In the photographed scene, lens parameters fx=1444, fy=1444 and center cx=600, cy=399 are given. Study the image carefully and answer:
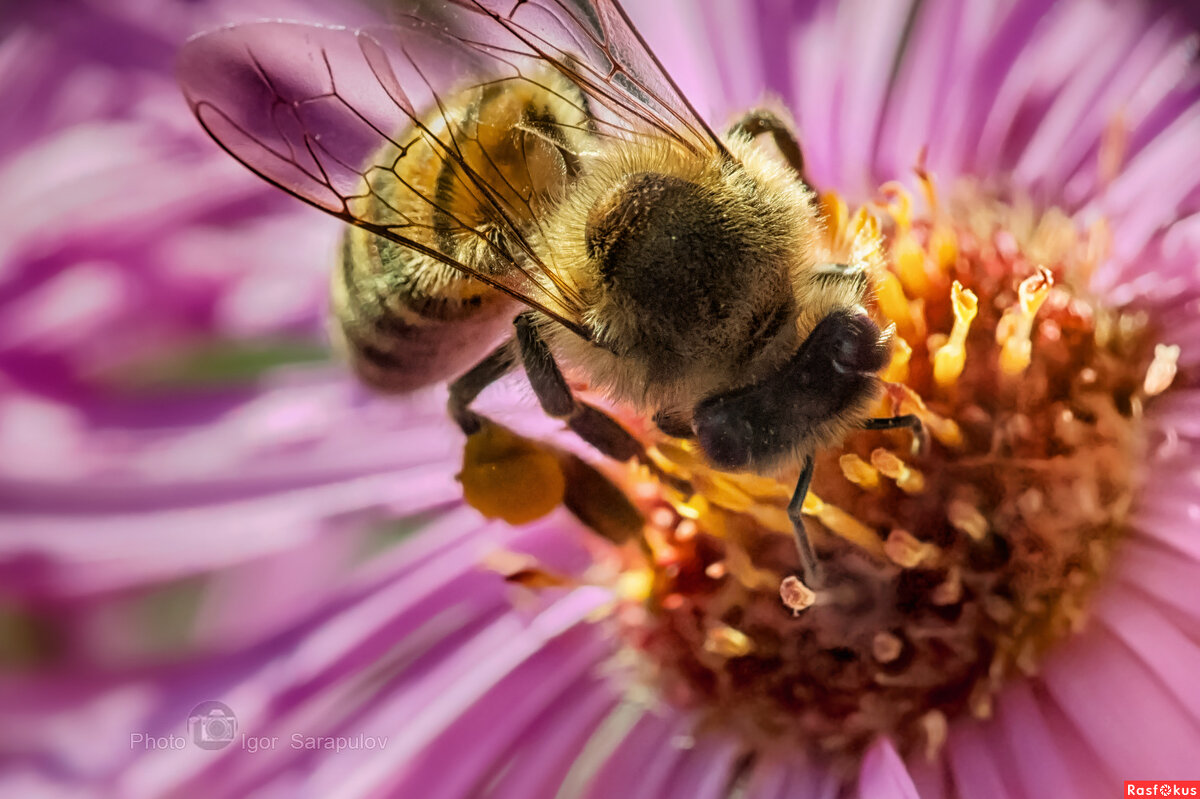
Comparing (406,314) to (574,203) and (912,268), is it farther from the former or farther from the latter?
(912,268)

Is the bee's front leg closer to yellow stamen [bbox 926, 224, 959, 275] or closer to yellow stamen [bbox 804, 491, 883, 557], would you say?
yellow stamen [bbox 804, 491, 883, 557]

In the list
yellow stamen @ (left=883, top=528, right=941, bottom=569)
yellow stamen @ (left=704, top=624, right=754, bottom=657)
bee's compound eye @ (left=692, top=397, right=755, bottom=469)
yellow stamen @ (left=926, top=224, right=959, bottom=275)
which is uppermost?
yellow stamen @ (left=926, top=224, right=959, bottom=275)

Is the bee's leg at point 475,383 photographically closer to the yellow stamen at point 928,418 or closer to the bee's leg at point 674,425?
the bee's leg at point 674,425

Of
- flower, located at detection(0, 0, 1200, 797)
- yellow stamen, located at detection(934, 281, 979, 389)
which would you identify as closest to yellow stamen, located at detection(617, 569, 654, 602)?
flower, located at detection(0, 0, 1200, 797)

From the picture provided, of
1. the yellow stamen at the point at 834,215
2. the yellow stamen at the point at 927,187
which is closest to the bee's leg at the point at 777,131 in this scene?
the yellow stamen at the point at 834,215

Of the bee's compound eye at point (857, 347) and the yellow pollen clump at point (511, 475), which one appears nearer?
the bee's compound eye at point (857, 347)

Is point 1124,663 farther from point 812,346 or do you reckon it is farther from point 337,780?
point 337,780
